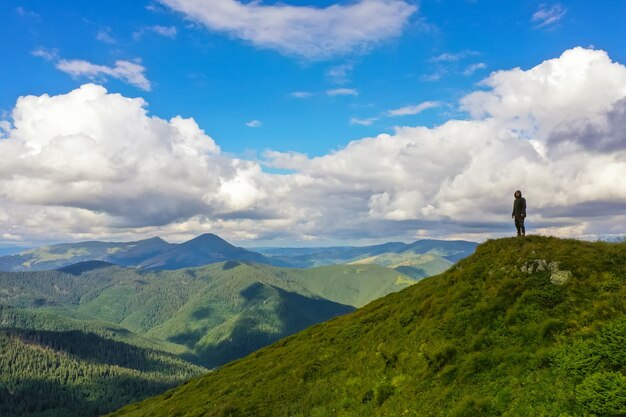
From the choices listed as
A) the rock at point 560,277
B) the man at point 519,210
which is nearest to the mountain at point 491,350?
the rock at point 560,277

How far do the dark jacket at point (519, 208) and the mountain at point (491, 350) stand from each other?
3998 millimetres

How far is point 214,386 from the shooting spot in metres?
63.2

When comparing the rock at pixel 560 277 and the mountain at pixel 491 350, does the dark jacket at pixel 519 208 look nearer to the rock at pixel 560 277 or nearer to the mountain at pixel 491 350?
the mountain at pixel 491 350

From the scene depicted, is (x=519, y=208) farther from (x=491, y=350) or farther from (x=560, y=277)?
(x=491, y=350)

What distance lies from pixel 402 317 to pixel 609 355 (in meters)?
22.4

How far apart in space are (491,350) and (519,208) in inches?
833

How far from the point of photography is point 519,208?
4116 centimetres

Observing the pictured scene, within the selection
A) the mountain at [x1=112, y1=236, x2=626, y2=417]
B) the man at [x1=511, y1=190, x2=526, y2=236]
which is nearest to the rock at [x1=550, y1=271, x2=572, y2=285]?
the mountain at [x1=112, y1=236, x2=626, y2=417]

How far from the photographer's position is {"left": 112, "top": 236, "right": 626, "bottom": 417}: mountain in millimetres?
18578

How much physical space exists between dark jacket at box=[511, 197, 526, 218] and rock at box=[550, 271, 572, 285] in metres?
11.7

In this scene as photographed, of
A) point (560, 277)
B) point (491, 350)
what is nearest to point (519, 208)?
point (560, 277)

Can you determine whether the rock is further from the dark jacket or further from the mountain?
the dark jacket

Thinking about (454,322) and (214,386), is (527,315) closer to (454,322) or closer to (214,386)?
(454,322)

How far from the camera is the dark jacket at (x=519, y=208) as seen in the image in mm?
40906
